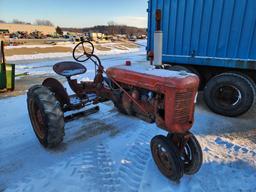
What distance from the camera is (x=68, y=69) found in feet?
12.8

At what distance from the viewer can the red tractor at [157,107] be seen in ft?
7.64

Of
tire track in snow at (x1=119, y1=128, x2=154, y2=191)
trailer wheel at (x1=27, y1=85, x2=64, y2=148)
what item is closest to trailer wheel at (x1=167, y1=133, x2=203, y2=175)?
tire track in snow at (x1=119, y1=128, x2=154, y2=191)

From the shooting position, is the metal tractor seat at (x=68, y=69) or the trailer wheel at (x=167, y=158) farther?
the metal tractor seat at (x=68, y=69)

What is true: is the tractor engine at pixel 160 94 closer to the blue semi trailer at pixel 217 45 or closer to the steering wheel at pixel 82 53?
the steering wheel at pixel 82 53

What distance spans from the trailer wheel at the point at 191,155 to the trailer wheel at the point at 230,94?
7.75 feet

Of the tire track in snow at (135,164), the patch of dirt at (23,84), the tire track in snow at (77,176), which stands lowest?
the patch of dirt at (23,84)

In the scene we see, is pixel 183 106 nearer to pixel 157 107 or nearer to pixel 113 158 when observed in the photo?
pixel 157 107

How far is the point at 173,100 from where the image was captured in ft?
7.50

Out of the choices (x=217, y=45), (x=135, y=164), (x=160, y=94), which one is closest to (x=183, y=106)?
(x=160, y=94)

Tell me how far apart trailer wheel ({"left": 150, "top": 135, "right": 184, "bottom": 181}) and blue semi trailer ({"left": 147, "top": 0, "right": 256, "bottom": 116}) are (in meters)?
2.55

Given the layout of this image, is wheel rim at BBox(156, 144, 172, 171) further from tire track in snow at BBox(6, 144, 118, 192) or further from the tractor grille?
tire track in snow at BBox(6, 144, 118, 192)

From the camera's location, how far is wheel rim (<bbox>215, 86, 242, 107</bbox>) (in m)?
4.47

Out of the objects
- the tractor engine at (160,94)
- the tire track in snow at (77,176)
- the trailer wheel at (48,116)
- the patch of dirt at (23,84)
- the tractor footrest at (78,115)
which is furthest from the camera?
the patch of dirt at (23,84)

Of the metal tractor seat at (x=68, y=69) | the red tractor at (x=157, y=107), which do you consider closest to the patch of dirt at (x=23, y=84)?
the metal tractor seat at (x=68, y=69)
